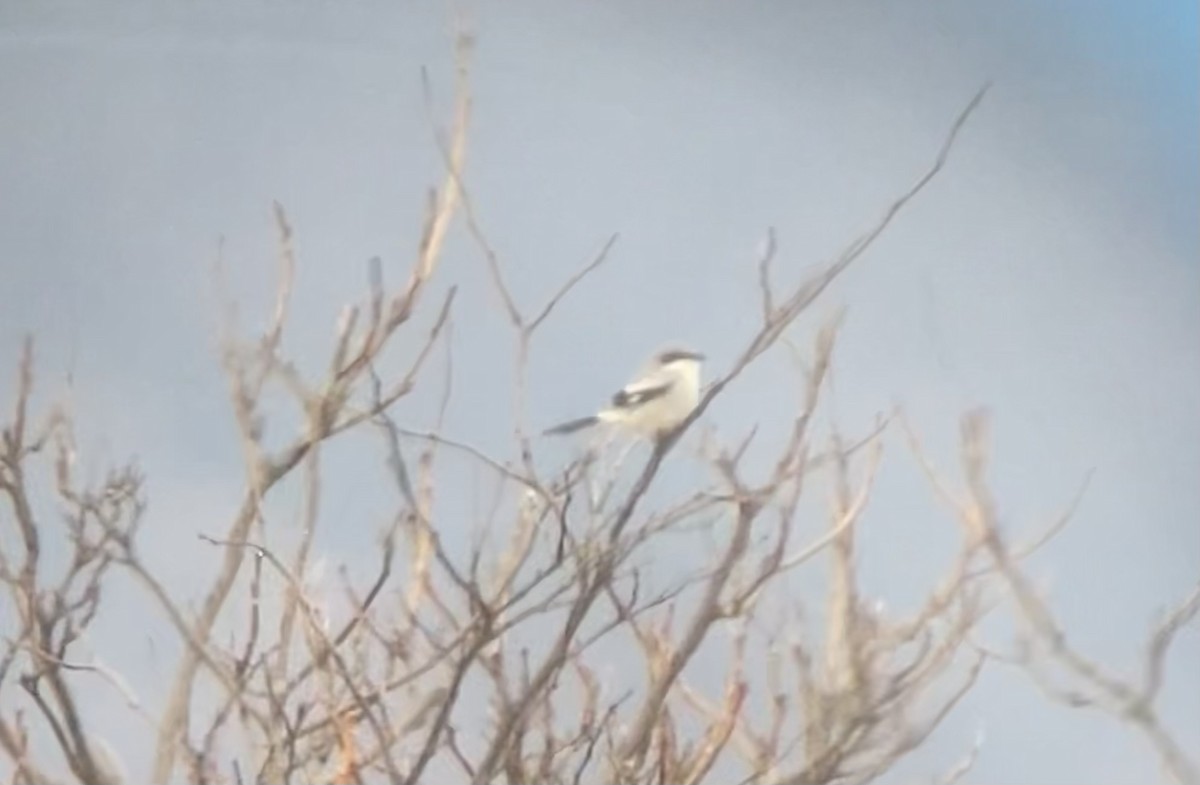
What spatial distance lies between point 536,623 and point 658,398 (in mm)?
272

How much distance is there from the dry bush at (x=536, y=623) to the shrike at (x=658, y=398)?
28mm

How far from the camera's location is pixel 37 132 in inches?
66.5

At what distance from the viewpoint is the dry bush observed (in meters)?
1.21

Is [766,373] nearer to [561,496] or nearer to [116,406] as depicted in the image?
[561,496]

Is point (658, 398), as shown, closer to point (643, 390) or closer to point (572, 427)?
point (643, 390)

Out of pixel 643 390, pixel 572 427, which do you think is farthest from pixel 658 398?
pixel 572 427

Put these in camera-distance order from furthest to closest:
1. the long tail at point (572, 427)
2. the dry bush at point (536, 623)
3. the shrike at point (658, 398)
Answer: the long tail at point (572, 427)
the shrike at point (658, 398)
the dry bush at point (536, 623)

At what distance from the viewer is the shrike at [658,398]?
144 cm

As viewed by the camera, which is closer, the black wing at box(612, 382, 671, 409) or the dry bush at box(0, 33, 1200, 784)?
the dry bush at box(0, 33, 1200, 784)

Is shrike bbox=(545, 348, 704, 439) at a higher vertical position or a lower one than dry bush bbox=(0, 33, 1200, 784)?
higher

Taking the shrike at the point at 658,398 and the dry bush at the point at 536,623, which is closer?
the dry bush at the point at 536,623

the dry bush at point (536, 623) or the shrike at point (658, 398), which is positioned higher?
the shrike at point (658, 398)

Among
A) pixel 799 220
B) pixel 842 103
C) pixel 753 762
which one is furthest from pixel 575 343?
pixel 753 762

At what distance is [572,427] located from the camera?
1.55m
